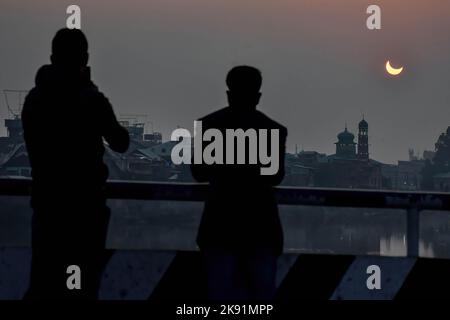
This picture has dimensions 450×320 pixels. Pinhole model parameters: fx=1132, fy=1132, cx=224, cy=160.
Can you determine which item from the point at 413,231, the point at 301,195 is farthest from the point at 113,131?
the point at 413,231

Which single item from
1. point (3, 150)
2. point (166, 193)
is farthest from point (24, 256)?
point (3, 150)

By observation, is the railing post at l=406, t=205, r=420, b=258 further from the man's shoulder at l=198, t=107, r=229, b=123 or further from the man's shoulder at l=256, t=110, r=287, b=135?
the man's shoulder at l=198, t=107, r=229, b=123

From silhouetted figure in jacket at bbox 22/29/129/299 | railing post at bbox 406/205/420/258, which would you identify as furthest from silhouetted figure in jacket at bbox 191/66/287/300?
railing post at bbox 406/205/420/258

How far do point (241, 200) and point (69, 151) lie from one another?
850mm

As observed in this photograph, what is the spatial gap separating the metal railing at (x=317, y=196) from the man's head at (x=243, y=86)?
3.41 feet

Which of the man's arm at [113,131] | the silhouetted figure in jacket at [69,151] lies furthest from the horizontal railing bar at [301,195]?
the man's arm at [113,131]

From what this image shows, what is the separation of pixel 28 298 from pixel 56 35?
144 centimetres

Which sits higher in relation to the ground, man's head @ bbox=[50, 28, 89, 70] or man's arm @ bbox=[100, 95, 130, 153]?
man's head @ bbox=[50, 28, 89, 70]

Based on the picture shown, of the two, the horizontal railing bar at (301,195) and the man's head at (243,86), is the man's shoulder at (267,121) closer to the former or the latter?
the man's head at (243,86)

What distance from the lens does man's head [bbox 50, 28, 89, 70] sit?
5340 millimetres

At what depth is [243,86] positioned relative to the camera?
5.32 metres

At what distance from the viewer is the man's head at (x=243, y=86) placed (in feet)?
17.5

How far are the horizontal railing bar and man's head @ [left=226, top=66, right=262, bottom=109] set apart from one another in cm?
104
